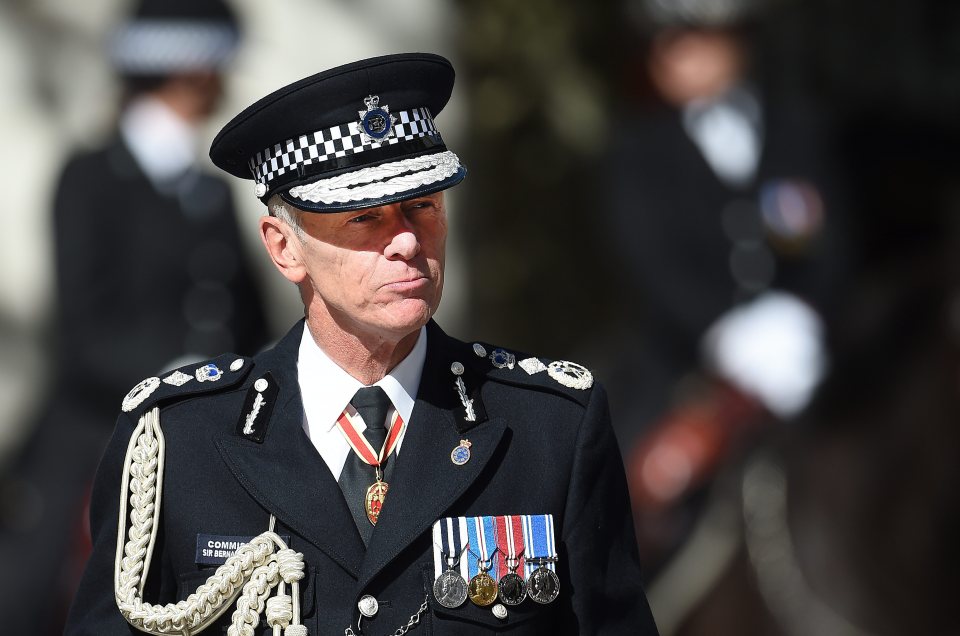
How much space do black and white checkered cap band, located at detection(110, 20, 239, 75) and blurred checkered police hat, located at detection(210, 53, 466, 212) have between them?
3058 millimetres

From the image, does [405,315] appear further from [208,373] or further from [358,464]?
[208,373]

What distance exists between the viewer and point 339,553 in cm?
272

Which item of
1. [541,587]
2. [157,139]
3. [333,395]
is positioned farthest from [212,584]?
[157,139]

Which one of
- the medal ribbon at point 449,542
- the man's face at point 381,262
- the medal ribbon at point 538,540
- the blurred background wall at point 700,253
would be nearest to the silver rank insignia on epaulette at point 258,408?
the man's face at point 381,262

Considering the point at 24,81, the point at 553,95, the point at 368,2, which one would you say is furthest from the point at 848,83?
the point at 24,81

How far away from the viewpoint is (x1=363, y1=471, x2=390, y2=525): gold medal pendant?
2.76 m

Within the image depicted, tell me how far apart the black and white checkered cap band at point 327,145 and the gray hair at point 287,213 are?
31 millimetres

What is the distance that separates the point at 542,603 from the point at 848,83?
20.7 ft

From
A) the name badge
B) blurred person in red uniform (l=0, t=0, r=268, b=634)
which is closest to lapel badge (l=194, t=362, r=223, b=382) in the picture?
the name badge

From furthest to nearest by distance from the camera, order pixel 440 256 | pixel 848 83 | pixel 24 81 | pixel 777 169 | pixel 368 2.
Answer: pixel 848 83 < pixel 368 2 < pixel 24 81 < pixel 777 169 < pixel 440 256

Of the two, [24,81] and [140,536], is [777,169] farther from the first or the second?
[140,536]

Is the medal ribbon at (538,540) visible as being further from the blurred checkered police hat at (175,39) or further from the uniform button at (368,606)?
the blurred checkered police hat at (175,39)

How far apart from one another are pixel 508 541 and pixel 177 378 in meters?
0.59

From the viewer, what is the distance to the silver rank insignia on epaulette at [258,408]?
2807 mm
